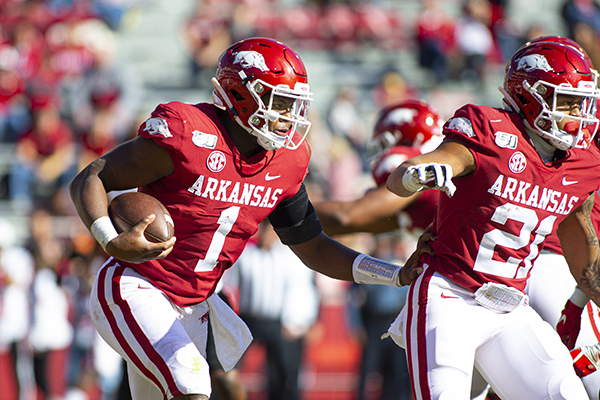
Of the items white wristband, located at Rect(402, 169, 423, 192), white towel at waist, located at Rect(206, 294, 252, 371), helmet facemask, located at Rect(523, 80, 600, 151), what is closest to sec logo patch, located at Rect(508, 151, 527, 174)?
helmet facemask, located at Rect(523, 80, 600, 151)

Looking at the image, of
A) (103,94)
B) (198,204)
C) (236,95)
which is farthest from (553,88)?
(103,94)

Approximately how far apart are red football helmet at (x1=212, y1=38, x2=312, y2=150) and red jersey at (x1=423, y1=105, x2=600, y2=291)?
2.11 ft

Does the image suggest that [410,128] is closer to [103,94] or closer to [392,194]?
[392,194]

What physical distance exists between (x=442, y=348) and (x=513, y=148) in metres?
0.84

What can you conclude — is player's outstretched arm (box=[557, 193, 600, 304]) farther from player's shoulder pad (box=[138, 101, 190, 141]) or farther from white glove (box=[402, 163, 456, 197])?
player's shoulder pad (box=[138, 101, 190, 141])

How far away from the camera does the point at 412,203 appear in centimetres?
411

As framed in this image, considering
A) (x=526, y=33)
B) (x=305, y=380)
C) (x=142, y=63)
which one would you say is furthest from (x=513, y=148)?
(x=142, y=63)

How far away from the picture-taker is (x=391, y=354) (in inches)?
300

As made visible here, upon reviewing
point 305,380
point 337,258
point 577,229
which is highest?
point 577,229

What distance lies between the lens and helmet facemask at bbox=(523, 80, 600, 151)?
315cm

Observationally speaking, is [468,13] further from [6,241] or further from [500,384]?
[500,384]

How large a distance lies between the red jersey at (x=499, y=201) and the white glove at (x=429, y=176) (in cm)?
32

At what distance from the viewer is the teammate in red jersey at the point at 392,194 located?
4.01m

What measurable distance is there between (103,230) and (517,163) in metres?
1.63
